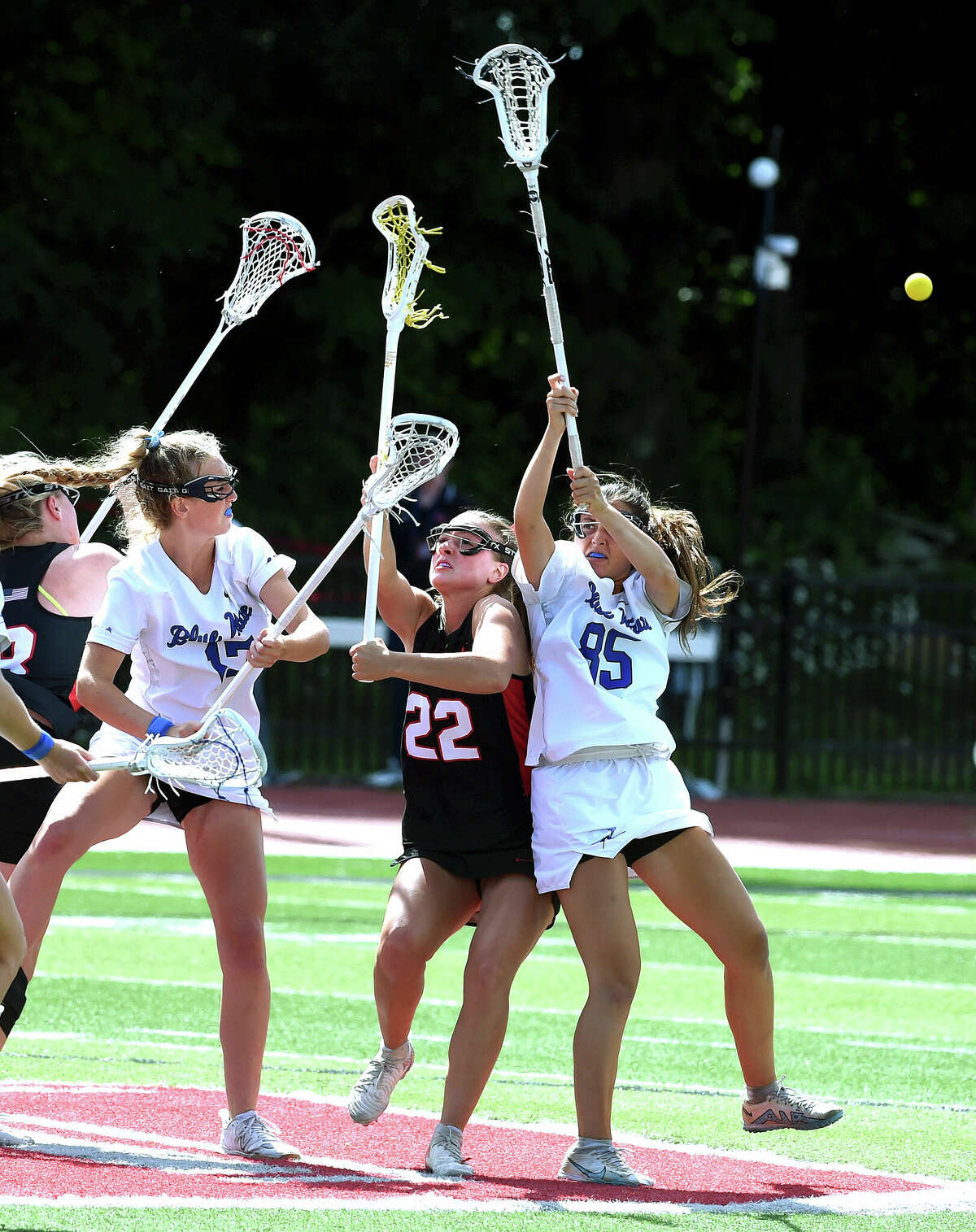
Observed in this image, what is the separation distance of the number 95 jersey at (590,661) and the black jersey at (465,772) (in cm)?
11

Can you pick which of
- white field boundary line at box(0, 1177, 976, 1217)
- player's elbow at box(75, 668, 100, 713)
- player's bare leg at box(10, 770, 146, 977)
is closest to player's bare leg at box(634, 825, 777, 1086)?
white field boundary line at box(0, 1177, 976, 1217)

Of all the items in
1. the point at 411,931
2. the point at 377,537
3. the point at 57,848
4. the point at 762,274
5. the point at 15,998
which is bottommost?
the point at 15,998

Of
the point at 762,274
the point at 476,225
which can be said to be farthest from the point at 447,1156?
the point at 476,225

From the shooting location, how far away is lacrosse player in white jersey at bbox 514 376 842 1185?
17.4ft

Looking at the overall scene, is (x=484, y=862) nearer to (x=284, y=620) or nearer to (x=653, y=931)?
(x=284, y=620)

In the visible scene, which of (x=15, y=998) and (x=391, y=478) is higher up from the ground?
(x=391, y=478)

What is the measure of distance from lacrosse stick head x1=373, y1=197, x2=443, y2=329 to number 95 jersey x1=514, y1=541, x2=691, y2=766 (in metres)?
0.95

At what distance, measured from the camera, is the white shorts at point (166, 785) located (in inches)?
214

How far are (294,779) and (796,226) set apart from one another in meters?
9.98

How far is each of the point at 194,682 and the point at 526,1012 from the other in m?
3.37

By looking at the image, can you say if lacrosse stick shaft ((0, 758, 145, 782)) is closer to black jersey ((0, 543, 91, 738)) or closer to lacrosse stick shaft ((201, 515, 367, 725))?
black jersey ((0, 543, 91, 738))

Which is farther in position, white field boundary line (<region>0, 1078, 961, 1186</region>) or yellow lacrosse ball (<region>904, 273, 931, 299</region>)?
yellow lacrosse ball (<region>904, 273, 931, 299</region>)

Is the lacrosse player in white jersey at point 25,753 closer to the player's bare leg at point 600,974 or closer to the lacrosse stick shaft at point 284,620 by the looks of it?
the lacrosse stick shaft at point 284,620

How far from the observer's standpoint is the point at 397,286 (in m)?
6.19
